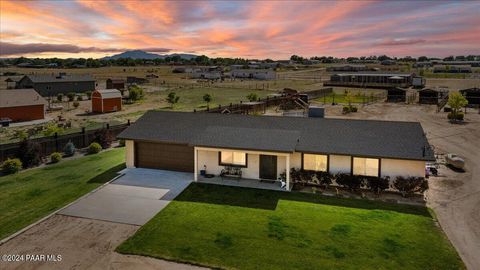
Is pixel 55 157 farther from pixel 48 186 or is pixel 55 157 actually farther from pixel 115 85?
pixel 115 85

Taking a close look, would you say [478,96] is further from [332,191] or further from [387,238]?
[387,238]

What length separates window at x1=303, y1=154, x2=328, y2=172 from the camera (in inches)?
858

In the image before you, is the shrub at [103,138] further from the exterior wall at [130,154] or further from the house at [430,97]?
the house at [430,97]

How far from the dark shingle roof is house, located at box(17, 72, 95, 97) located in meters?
58.6

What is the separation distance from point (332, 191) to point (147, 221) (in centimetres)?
1063

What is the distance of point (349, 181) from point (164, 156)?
1238 cm

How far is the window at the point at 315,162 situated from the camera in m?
21.8

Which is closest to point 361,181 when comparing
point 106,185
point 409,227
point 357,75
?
point 409,227

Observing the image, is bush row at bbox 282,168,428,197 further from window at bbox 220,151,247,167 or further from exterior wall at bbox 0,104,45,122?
exterior wall at bbox 0,104,45,122

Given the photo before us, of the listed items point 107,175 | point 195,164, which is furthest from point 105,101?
point 195,164

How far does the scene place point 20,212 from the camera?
1853 centimetres

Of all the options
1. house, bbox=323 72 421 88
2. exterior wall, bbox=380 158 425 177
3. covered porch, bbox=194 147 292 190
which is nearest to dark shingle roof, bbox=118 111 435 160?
exterior wall, bbox=380 158 425 177

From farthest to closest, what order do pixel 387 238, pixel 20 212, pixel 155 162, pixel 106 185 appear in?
1. pixel 155 162
2. pixel 106 185
3. pixel 20 212
4. pixel 387 238

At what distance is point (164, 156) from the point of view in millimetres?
25141
